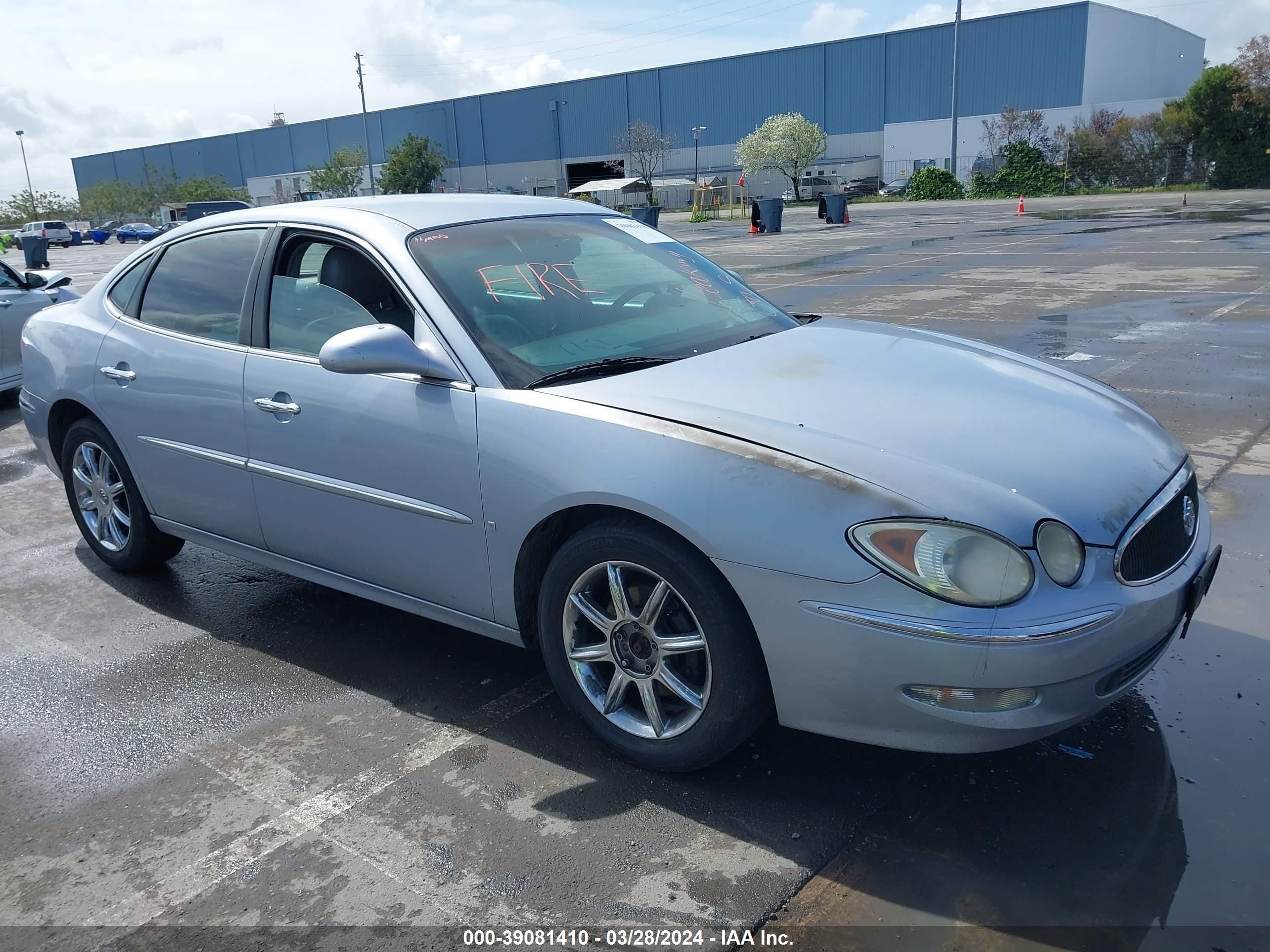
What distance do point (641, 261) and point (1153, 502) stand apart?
2119 mm

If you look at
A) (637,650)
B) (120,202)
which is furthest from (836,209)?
(120,202)

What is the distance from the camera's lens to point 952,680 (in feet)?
8.10

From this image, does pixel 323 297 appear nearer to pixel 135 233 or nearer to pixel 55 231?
pixel 55 231

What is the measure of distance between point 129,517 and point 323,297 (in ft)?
5.57

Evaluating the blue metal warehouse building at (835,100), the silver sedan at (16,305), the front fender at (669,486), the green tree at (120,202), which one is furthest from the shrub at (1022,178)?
the green tree at (120,202)

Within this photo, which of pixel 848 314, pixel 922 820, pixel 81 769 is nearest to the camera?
pixel 922 820

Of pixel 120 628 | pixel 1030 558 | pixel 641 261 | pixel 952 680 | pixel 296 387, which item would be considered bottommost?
pixel 120 628

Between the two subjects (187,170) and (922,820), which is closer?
(922,820)

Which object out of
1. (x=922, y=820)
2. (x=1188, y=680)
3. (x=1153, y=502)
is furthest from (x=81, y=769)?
(x=1188, y=680)

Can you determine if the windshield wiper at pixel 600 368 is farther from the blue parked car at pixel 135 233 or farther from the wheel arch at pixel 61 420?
the blue parked car at pixel 135 233

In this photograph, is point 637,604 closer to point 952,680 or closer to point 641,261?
point 952,680

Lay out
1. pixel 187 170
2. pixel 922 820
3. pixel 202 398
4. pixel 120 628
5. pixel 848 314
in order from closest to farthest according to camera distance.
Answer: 1. pixel 922 820
2. pixel 202 398
3. pixel 120 628
4. pixel 848 314
5. pixel 187 170

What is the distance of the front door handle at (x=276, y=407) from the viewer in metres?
3.65

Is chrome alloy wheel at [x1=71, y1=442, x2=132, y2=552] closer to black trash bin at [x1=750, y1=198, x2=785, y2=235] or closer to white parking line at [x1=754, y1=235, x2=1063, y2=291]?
white parking line at [x1=754, y1=235, x2=1063, y2=291]
